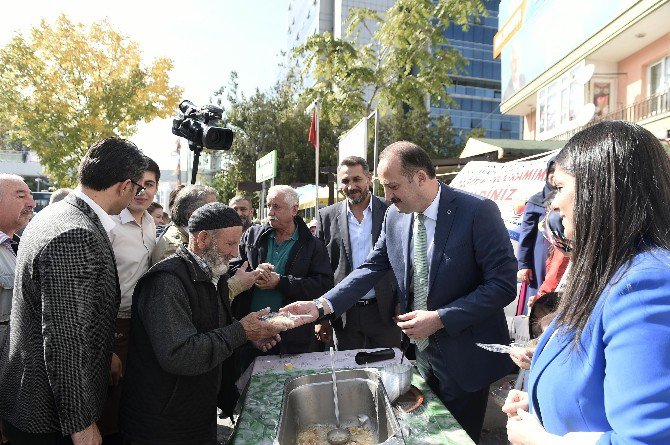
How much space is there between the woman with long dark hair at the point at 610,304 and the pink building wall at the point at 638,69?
565 inches

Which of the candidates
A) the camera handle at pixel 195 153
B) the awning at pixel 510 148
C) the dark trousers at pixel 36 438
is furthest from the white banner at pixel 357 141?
the awning at pixel 510 148

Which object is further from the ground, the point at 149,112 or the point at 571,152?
the point at 149,112

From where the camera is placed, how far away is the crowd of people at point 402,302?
0.96 metres

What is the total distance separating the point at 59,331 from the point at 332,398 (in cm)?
117

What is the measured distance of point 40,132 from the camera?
1130 centimetres

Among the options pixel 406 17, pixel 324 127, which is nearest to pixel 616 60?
pixel 406 17

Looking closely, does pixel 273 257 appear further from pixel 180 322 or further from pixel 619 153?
pixel 619 153

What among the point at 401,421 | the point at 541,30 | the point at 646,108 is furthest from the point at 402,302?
the point at 541,30

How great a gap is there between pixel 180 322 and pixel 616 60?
1608cm

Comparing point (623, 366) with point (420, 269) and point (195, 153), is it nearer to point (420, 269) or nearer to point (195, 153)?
point (420, 269)

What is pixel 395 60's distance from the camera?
28.0 ft

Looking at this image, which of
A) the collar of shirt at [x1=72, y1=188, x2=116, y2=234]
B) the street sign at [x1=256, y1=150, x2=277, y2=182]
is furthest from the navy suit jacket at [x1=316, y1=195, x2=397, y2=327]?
the street sign at [x1=256, y1=150, x2=277, y2=182]

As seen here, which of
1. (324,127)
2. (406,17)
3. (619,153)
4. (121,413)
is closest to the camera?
(619,153)

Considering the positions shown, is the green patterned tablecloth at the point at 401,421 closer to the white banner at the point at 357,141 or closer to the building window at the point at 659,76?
the white banner at the point at 357,141
